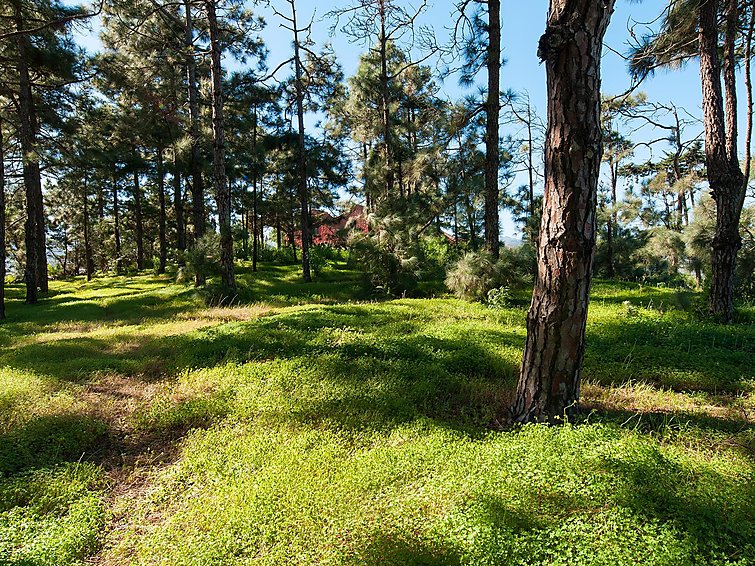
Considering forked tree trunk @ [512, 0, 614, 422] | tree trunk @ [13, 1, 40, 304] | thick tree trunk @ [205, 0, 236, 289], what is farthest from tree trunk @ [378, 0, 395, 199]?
tree trunk @ [13, 1, 40, 304]

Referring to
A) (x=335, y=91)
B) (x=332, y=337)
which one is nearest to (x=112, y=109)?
(x=335, y=91)

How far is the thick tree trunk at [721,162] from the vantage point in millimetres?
6637

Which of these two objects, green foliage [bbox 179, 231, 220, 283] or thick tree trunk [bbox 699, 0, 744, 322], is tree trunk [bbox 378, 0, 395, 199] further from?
thick tree trunk [bbox 699, 0, 744, 322]

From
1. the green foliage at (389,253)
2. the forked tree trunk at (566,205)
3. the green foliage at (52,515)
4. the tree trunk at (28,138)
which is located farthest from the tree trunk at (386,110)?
the tree trunk at (28,138)

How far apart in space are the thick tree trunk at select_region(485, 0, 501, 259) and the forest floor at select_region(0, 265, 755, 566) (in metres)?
3.84

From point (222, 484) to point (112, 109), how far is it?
18.2 meters

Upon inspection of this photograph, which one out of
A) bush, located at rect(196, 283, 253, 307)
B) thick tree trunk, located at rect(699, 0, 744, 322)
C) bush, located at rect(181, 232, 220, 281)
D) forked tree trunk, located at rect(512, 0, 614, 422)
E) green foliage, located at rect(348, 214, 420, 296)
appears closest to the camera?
forked tree trunk, located at rect(512, 0, 614, 422)

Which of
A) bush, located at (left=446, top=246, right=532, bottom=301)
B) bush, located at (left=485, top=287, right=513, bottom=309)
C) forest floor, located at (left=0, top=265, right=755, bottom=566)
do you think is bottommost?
forest floor, located at (left=0, top=265, right=755, bottom=566)

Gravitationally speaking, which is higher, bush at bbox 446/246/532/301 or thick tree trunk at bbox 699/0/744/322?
thick tree trunk at bbox 699/0/744/322

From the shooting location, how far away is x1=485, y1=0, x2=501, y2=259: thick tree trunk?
8.96 meters

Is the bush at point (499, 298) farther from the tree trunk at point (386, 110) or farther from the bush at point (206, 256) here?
the bush at point (206, 256)

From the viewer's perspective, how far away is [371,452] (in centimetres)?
303

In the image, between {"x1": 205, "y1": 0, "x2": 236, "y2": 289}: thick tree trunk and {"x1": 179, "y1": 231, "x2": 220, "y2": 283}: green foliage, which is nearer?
Result: {"x1": 205, "y1": 0, "x2": 236, "y2": 289}: thick tree trunk

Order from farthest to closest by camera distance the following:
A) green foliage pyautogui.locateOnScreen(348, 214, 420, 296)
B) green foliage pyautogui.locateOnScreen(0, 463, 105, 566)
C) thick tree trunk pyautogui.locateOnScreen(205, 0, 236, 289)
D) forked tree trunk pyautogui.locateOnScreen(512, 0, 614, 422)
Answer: green foliage pyautogui.locateOnScreen(348, 214, 420, 296) < thick tree trunk pyautogui.locateOnScreen(205, 0, 236, 289) < forked tree trunk pyautogui.locateOnScreen(512, 0, 614, 422) < green foliage pyautogui.locateOnScreen(0, 463, 105, 566)
